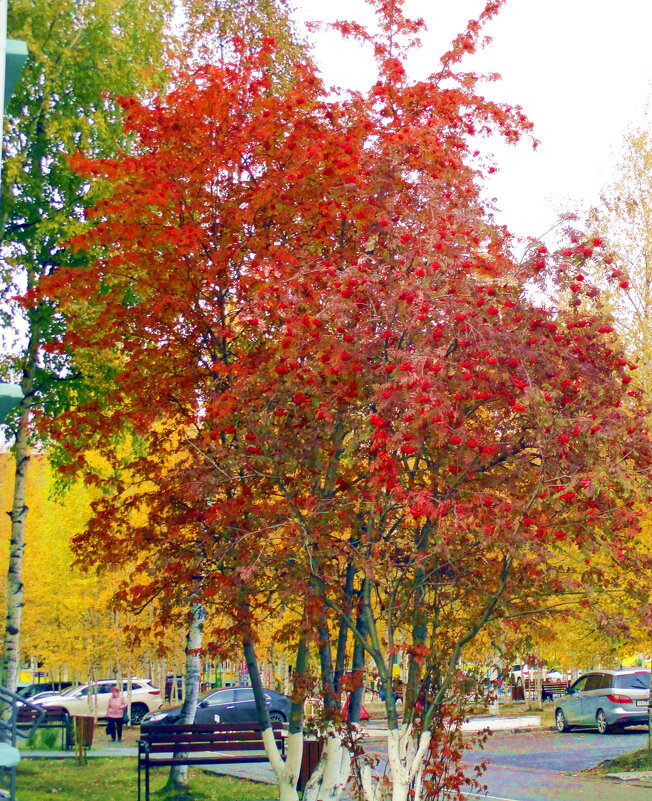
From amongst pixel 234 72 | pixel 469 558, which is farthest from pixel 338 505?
pixel 234 72

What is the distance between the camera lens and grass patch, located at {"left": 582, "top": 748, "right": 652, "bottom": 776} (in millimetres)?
16719

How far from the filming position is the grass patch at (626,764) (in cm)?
1672

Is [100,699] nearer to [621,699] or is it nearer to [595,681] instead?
[595,681]

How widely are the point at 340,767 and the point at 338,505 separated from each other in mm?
3304

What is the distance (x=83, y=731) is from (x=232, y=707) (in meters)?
8.52

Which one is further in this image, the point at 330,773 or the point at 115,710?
the point at 115,710

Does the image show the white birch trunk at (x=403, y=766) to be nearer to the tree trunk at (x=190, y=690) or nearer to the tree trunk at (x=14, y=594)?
the tree trunk at (x=14, y=594)

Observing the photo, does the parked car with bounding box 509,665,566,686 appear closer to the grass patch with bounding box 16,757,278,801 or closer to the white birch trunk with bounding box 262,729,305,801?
the white birch trunk with bounding box 262,729,305,801

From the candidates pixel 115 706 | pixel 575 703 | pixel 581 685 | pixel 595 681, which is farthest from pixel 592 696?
pixel 115 706

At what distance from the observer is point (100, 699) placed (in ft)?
119

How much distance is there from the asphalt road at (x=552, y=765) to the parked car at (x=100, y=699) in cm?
1435

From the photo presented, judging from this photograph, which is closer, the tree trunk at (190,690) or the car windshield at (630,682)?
the tree trunk at (190,690)

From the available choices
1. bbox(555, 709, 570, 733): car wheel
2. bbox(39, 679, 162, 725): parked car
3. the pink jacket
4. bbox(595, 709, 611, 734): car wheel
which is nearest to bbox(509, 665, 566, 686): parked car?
bbox(555, 709, 570, 733): car wheel

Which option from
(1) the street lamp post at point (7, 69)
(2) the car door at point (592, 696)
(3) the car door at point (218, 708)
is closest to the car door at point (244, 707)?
(3) the car door at point (218, 708)
